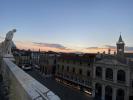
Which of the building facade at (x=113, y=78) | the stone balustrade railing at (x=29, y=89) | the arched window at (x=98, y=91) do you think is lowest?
the arched window at (x=98, y=91)

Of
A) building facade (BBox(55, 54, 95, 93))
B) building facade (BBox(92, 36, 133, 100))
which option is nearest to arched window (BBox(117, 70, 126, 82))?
building facade (BBox(92, 36, 133, 100))

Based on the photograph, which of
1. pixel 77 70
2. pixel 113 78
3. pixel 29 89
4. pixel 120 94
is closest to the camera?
pixel 29 89

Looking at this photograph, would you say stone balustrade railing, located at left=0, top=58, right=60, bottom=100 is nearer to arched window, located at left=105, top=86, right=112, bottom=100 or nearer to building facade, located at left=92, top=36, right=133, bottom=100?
building facade, located at left=92, top=36, right=133, bottom=100

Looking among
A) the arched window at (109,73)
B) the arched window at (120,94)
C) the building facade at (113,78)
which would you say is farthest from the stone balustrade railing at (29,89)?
the arched window at (109,73)

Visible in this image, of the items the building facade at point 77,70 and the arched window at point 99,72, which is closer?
the arched window at point 99,72

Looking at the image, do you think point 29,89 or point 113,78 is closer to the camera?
point 29,89

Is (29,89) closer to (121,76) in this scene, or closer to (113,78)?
(121,76)

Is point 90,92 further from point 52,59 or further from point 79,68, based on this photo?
point 52,59

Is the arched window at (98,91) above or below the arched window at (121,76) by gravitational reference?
below

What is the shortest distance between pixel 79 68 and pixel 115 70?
37.2ft

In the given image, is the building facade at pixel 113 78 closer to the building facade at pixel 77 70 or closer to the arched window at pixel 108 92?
the arched window at pixel 108 92

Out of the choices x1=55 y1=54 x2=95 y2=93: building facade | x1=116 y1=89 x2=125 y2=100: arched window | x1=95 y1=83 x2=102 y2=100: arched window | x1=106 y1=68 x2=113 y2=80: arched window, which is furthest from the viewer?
x1=55 y1=54 x2=95 y2=93: building facade

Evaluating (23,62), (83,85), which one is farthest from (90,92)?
(23,62)

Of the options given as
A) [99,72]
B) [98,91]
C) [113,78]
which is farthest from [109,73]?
[98,91]
